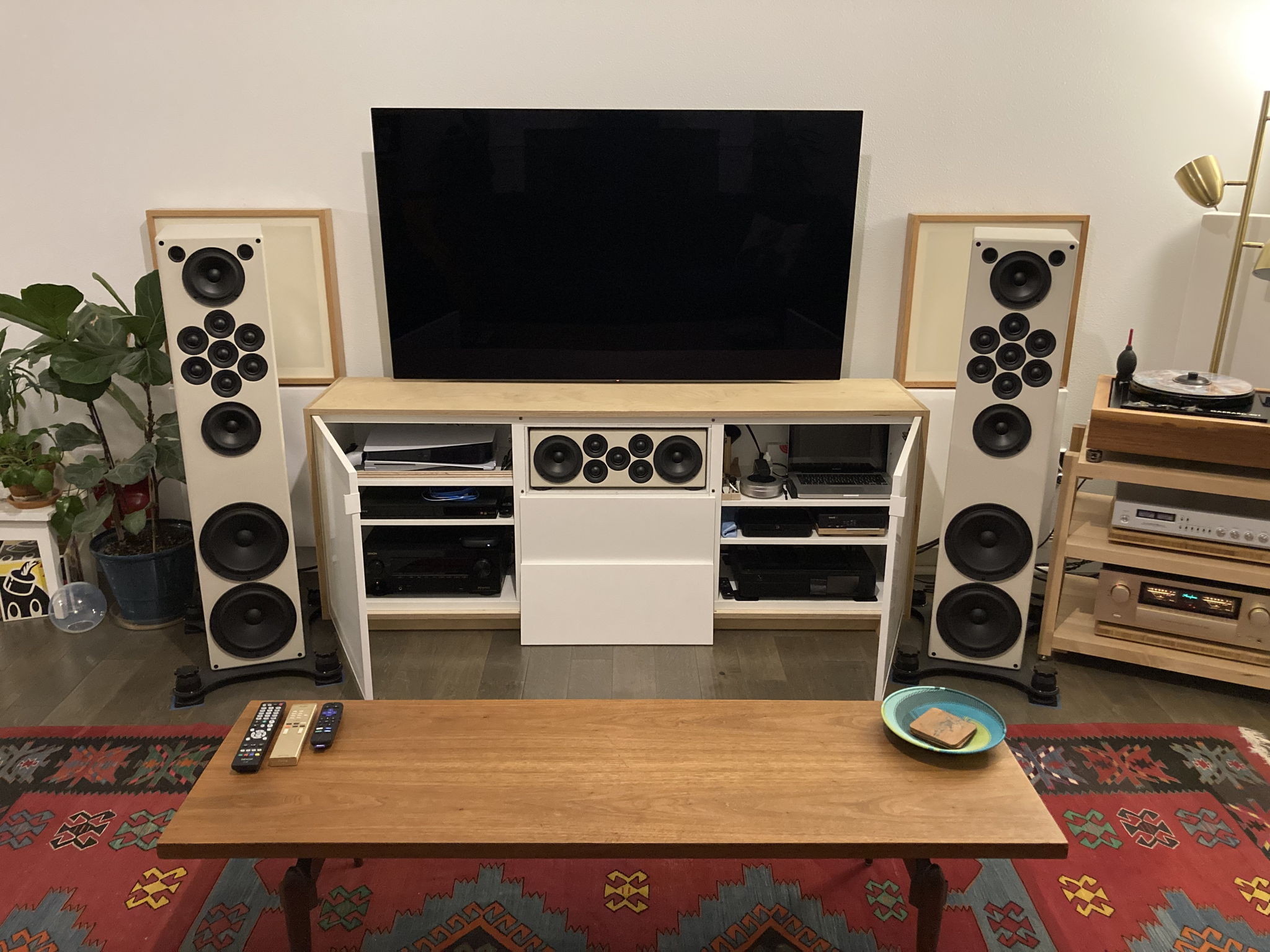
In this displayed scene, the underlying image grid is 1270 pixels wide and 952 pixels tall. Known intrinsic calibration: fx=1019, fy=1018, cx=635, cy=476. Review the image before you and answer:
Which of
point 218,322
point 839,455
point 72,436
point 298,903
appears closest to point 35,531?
point 72,436

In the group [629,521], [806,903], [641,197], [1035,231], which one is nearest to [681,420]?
→ [629,521]

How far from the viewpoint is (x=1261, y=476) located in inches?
100

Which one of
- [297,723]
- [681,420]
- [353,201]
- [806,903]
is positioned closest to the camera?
[297,723]

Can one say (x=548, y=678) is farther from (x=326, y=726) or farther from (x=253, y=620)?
(x=326, y=726)

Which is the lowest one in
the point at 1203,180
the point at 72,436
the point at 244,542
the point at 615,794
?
the point at 615,794

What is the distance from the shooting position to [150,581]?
3.00 meters

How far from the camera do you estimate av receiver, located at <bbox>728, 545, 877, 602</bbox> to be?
3018mm

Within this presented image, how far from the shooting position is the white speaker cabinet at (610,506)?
2824mm

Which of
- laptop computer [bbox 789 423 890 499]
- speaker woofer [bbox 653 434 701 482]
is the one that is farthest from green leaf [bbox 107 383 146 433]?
laptop computer [bbox 789 423 890 499]

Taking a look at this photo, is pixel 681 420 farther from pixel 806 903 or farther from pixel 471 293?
pixel 806 903

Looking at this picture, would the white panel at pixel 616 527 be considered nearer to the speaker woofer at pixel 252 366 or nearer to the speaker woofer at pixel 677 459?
the speaker woofer at pixel 677 459

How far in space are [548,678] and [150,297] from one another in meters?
1.50

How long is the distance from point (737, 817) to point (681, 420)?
54.9 inches

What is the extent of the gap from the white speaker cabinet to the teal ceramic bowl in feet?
2.66
